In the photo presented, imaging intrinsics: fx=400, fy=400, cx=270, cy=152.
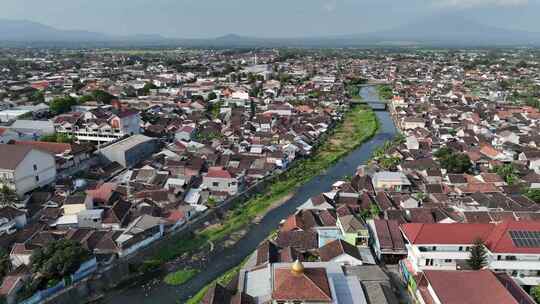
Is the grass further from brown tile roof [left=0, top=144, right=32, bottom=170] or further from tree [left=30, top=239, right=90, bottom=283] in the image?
brown tile roof [left=0, top=144, right=32, bottom=170]

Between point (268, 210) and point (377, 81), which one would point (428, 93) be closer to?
point (377, 81)

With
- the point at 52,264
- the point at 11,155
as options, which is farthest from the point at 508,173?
the point at 11,155

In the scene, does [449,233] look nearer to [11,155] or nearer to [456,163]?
[456,163]

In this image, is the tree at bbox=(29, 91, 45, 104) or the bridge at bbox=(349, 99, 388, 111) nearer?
the tree at bbox=(29, 91, 45, 104)

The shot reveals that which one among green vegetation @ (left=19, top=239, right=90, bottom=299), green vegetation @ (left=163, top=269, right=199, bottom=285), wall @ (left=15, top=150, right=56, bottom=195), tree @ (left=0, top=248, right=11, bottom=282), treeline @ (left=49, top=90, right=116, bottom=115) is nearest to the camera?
green vegetation @ (left=19, top=239, right=90, bottom=299)

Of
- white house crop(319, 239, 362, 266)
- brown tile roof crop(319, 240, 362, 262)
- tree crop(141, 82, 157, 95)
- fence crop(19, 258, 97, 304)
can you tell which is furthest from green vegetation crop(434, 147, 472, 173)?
tree crop(141, 82, 157, 95)

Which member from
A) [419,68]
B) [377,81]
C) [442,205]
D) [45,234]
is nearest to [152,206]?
[45,234]

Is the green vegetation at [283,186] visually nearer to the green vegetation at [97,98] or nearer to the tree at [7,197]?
the tree at [7,197]
